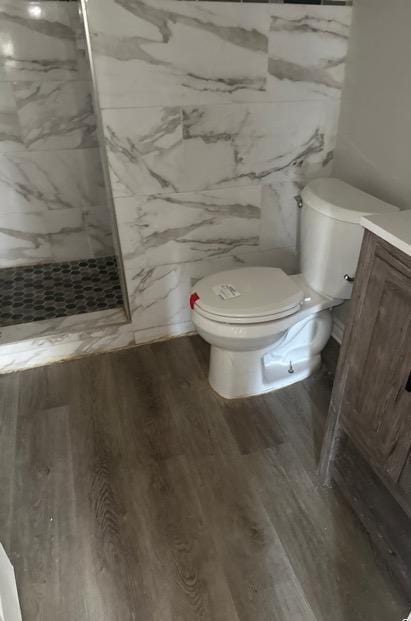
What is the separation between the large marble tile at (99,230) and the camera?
267 cm

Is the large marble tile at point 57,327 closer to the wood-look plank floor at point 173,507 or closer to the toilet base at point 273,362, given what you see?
the wood-look plank floor at point 173,507

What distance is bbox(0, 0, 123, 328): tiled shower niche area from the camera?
85.7 inches

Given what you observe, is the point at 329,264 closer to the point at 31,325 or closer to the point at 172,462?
the point at 172,462

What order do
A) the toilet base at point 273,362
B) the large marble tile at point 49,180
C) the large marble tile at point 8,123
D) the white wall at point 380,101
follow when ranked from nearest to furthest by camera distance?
1. the white wall at point 380,101
2. the toilet base at point 273,362
3. the large marble tile at point 8,123
4. the large marble tile at point 49,180

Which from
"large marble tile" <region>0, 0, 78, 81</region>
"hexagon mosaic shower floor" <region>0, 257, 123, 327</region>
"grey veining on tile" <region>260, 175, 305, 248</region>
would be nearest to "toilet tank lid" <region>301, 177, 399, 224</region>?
"grey veining on tile" <region>260, 175, 305, 248</region>

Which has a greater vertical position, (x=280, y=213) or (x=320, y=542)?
(x=280, y=213)

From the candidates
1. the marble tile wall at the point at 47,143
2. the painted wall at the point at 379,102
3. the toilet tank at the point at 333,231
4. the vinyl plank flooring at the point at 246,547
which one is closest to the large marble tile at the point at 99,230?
the marble tile wall at the point at 47,143

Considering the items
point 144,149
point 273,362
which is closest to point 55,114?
point 144,149

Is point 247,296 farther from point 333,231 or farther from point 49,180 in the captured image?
point 49,180

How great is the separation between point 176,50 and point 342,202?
32.6 inches

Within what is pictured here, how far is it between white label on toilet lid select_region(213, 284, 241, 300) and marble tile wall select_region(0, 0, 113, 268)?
1.31 metres

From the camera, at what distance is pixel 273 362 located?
73.8 inches

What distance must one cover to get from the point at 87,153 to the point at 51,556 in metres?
2.02

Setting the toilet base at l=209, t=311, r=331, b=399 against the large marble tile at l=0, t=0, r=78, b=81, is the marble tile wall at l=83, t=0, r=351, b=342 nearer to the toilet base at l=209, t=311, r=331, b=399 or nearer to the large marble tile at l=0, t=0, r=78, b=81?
the toilet base at l=209, t=311, r=331, b=399
